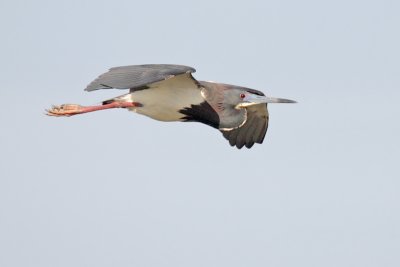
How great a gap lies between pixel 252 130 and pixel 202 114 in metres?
2.28

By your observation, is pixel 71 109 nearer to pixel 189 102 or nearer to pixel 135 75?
pixel 189 102

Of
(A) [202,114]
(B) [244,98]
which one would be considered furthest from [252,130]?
(A) [202,114]

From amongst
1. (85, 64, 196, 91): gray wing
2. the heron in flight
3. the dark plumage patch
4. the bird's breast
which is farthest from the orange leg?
(85, 64, 196, 91): gray wing

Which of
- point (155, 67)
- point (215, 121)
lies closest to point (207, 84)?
point (215, 121)

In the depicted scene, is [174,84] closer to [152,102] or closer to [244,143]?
[152,102]

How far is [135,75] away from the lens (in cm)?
2016

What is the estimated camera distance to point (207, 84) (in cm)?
2289

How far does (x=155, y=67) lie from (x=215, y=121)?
8.12 ft

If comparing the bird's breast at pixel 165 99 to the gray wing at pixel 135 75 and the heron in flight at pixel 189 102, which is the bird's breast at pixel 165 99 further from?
the gray wing at pixel 135 75

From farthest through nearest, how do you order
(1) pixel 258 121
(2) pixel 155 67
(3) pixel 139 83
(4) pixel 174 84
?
(1) pixel 258 121
(4) pixel 174 84
(2) pixel 155 67
(3) pixel 139 83

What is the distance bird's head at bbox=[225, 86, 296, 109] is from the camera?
22938mm

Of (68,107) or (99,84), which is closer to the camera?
(99,84)

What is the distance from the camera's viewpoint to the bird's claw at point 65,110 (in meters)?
23.2

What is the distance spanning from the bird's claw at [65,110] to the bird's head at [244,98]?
293 cm
